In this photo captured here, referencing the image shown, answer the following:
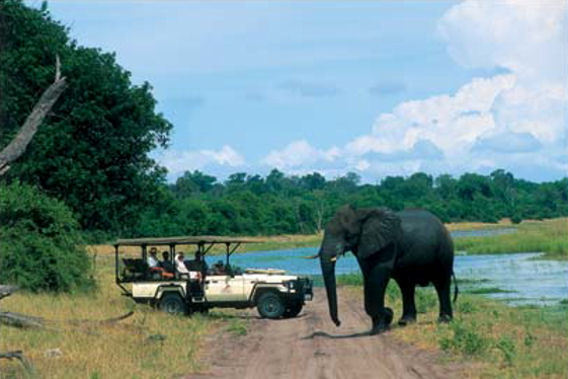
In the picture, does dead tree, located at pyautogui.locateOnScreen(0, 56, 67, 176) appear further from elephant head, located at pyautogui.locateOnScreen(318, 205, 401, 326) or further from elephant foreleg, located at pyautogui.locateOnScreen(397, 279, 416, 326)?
elephant foreleg, located at pyautogui.locateOnScreen(397, 279, 416, 326)

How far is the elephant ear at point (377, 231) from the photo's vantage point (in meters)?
21.6

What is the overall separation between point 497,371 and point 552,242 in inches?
1748

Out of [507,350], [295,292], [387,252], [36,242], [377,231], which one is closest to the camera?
[507,350]

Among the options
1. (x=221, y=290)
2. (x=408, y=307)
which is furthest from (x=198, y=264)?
(x=408, y=307)

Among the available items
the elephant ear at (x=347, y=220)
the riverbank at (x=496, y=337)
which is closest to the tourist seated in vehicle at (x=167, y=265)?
the riverbank at (x=496, y=337)

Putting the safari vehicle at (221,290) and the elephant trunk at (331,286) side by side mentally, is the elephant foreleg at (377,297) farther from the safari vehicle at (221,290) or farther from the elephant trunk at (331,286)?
the safari vehicle at (221,290)

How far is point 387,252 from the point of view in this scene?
857 inches

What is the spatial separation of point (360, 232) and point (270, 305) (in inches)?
181

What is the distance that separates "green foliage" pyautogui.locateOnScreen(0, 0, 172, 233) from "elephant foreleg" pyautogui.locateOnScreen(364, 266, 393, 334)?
44.9 ft

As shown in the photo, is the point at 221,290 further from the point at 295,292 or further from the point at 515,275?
the point at 515,275

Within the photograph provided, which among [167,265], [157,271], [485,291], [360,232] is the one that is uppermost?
[360,232]

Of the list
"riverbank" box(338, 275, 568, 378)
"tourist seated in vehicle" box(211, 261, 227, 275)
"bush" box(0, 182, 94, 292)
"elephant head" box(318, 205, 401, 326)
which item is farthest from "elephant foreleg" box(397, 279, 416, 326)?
"bush" box(0, 182, 94, 292)

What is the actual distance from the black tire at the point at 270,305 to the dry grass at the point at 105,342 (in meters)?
1.03

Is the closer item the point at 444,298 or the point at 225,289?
the point at 444,298
